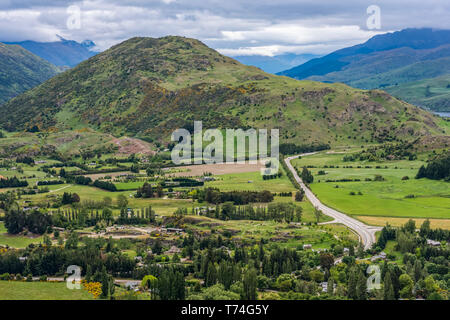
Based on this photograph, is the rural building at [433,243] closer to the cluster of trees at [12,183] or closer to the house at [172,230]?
the house at [172,230]

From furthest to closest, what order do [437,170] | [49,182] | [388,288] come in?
[49,182] → [437,170] → [388,288]

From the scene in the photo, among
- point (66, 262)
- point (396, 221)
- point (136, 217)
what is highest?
point (136, 217)

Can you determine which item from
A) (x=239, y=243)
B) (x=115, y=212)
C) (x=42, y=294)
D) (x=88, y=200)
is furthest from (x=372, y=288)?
(x=88, y=200)

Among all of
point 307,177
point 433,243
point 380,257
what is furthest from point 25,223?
point 307,177

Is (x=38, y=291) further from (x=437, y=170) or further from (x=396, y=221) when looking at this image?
(x=437, y=170)

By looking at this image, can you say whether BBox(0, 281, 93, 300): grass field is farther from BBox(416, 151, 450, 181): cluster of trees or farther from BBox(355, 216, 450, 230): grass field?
BBox(416, 151, 450, 181): cluster of trees

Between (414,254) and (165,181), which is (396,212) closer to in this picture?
(414,254)
